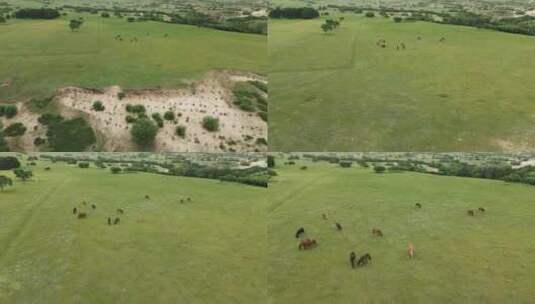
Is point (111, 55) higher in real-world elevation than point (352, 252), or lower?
higher

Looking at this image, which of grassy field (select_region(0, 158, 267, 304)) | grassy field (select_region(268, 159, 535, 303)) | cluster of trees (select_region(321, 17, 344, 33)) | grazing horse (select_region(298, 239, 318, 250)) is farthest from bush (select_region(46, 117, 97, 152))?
cluster of trees (select_region(321, 17, 344, 33))

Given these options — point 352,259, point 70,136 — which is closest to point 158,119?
point 70,136

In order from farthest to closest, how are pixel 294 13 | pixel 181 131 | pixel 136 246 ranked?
pixel 294 13, pixel 181 131, pixel 136 246

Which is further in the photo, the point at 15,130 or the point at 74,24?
the point at 74,24

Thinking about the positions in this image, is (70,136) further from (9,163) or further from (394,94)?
(394,94)

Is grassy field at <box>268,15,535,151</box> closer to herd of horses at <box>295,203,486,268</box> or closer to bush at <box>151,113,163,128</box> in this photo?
herd of horses at <box>295,203,486,268</box>

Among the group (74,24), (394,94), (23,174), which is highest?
(74,24)
